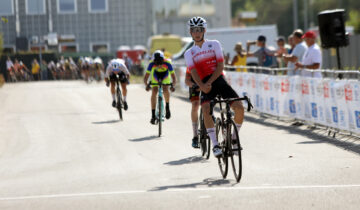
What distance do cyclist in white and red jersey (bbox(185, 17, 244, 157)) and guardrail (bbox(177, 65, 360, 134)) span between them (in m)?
3.80

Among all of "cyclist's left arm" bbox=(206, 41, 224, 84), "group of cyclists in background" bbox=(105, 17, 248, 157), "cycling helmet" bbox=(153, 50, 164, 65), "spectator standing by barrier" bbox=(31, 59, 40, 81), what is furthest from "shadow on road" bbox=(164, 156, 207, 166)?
"spectator standing by barrier" bbox=(31, 59, 40, 81)

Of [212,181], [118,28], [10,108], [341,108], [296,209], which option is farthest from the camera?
[118,28]

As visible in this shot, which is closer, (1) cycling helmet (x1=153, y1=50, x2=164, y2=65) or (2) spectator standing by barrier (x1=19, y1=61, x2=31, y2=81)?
(1) cycling helmet (x1=153, y1=50, x2=164, y2=65)

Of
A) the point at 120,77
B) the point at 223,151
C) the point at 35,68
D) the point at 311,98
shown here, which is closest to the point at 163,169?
the point at 223,151

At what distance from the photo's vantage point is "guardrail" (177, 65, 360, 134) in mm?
14094

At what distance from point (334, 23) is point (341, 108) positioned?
13.6 ft

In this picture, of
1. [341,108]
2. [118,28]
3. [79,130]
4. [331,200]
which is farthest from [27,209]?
[118,28]

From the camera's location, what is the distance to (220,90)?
10336mm

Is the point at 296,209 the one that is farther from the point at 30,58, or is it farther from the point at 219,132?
the point at 30,58

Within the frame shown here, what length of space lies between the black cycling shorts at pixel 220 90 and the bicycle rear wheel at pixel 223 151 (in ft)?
1.09

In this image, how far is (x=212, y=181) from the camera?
9.90m

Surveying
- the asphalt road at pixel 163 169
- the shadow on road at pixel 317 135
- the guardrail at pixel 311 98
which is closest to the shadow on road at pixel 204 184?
the asphalt road at pixel 163 169

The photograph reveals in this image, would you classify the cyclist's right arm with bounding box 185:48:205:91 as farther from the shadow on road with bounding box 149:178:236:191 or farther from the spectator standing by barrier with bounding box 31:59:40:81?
the spectator standing by barrier with bounding box 31:59:40:81

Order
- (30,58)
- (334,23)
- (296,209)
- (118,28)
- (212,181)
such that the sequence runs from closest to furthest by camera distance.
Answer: (296,209)
(212,181)
(334,23)
(30,58)
(118,28)
